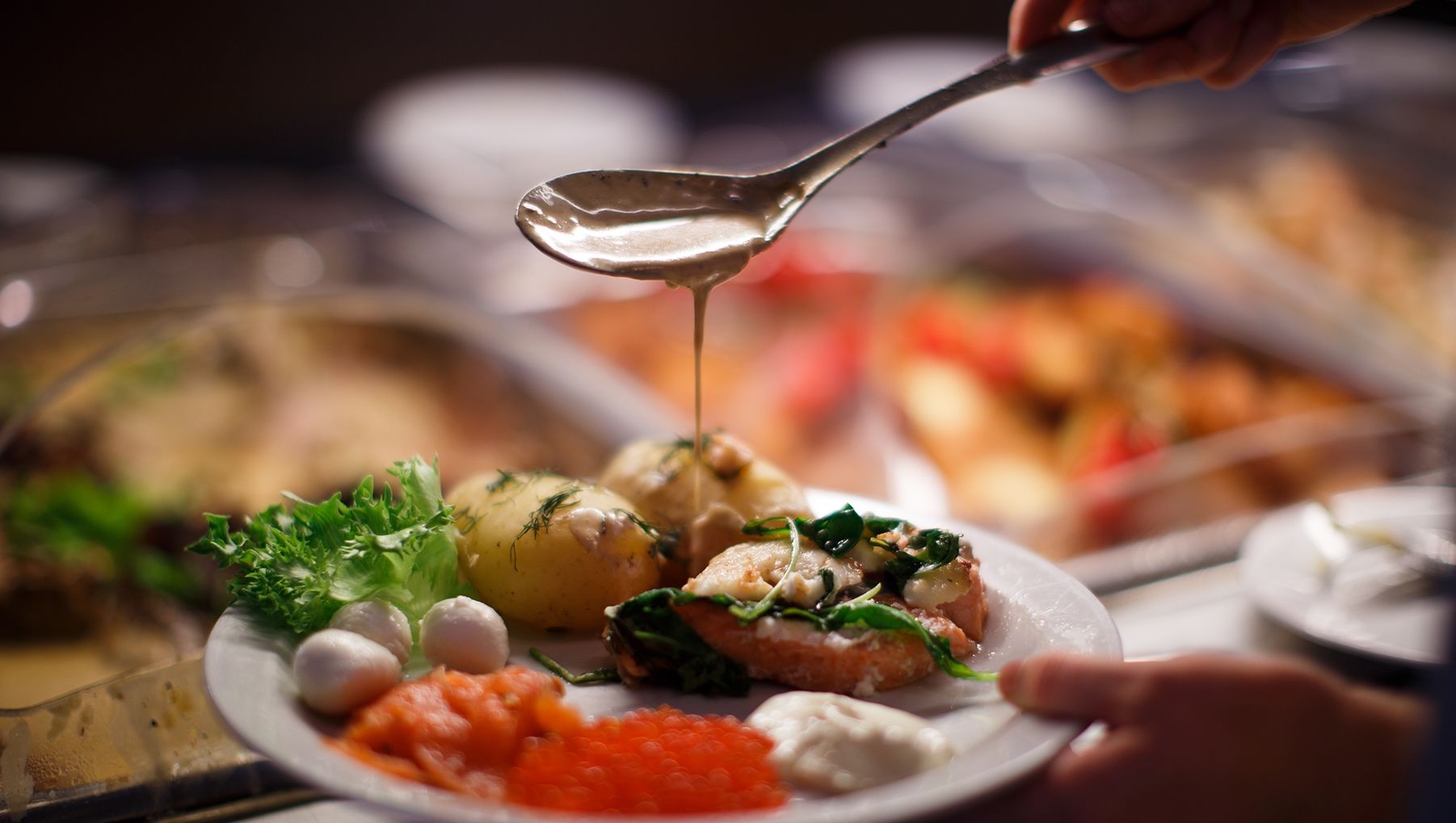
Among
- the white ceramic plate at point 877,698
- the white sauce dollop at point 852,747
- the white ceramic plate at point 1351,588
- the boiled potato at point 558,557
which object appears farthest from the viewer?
the white ceramic plate at point 1351,588

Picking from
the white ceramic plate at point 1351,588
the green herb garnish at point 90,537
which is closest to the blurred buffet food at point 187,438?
the green herb garnish at point 90,537

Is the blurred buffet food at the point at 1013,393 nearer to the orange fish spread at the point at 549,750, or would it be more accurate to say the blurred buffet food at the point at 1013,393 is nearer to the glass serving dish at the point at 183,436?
the glass serving dish at the point at 183,436

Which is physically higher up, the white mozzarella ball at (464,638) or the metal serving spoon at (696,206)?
the metal serving spoon at (696,206)

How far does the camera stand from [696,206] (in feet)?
6.75

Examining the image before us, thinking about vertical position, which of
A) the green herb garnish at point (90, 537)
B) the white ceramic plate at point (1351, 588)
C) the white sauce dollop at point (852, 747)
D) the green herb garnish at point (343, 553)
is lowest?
the green herb garnish at point (90, 537)

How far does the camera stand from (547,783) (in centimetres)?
137

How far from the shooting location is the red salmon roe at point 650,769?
1.33 m

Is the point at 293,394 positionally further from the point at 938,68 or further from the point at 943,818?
the point at 938,68

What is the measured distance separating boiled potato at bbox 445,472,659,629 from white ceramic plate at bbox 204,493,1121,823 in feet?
0.20

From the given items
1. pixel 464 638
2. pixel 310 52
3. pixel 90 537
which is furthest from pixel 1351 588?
pixel 310 52

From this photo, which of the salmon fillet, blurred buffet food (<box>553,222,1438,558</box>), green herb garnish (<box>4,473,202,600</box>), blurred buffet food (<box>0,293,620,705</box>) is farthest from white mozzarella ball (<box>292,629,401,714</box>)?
blurred buffet food (<box>553,222,1438,558</box>)

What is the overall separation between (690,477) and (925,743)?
81 cm

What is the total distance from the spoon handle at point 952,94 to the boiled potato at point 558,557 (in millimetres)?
656

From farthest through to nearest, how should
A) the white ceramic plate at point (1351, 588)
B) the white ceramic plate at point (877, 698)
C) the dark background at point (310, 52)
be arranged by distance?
the dark background at point (310, 52), the white ceramic plate at point (1351, 588), the white ceramic plate at point (877, 698)
